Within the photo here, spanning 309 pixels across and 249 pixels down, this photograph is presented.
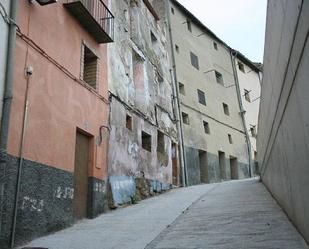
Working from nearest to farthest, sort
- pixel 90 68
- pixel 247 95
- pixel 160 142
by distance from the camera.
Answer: pixel 90 68
pixel 160 142
pixel 247 95

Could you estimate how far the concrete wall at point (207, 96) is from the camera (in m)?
20.7

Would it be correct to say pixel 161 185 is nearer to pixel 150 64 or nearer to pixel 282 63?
pixel 150 64

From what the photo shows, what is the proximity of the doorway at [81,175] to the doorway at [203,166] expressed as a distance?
38.3 ft

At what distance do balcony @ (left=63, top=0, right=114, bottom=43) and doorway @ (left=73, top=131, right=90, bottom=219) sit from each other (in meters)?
2.85

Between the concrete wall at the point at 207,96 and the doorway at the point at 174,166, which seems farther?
the concrete wall at the point at 207,96

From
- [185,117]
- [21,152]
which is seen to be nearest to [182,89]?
[185,117]

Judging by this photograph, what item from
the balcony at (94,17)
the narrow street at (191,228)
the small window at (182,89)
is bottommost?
the narrow street at (191,228)

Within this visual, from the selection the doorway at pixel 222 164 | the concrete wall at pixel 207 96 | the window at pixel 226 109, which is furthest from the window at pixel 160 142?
the window at pixel 226 109

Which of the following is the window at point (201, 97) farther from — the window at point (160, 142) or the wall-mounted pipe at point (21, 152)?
the wall-mounted pipe at point (21, 152)

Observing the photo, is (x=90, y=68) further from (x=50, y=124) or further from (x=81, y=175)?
(x=50, y=124)

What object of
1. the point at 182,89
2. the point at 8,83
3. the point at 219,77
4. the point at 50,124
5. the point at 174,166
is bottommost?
the point at 50,124

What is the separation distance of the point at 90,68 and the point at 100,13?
1545mm

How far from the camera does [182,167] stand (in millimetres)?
17703

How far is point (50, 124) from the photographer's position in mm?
7973
